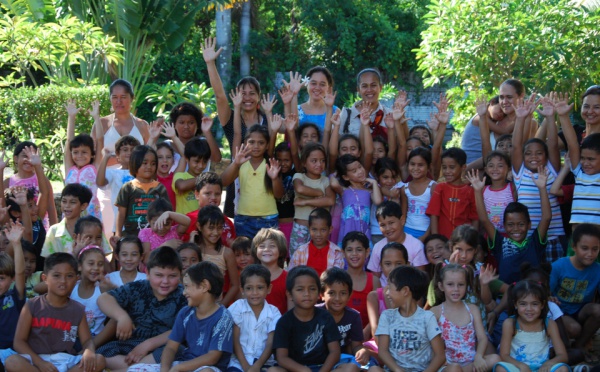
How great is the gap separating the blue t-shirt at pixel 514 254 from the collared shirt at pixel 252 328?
1801 mm

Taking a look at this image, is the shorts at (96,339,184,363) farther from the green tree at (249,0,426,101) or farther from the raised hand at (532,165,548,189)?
the green tree at (249,0,426,101)

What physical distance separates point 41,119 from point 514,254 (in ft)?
20.7

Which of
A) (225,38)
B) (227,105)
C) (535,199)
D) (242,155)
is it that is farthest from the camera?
(225,38)

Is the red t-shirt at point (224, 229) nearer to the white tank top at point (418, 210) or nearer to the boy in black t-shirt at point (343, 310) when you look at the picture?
the boy in black t-shirt at point (343, 310)

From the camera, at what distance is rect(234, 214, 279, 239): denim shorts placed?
19.9ft

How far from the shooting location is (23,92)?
9.32 meters

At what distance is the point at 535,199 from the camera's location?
228 inches

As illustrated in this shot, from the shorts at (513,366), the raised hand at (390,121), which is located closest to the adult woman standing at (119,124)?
the raised hand at (390,121)

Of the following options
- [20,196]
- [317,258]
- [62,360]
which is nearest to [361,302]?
[317,258]

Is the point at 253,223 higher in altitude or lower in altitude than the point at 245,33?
lower

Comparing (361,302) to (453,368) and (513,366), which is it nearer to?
(453,368)

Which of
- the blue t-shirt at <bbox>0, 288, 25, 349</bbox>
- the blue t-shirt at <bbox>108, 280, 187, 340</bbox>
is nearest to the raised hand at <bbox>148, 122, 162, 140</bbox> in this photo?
the blue t-shirt at <bbox>108, 280, 187, 340</bbox>

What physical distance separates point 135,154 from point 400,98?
2.26 meters

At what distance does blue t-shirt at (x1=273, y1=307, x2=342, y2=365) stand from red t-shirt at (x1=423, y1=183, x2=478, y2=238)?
1564mm
